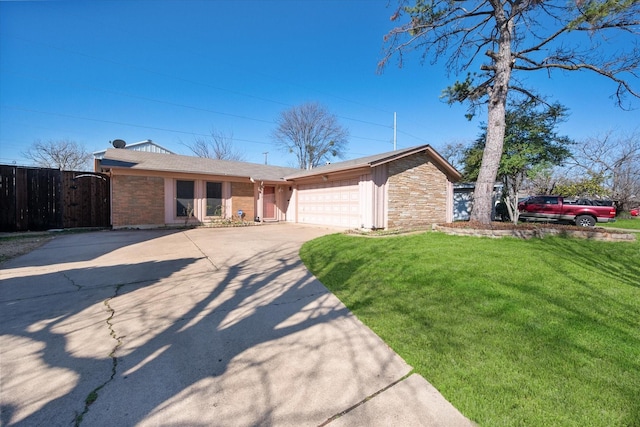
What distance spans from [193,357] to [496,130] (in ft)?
35.3

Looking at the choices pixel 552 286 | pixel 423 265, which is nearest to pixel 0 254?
pixel 423 265

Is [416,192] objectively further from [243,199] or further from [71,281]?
[71,281]

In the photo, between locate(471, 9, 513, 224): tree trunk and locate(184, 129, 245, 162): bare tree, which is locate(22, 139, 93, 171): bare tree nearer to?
locate(184, 129, 245, 162): bare tree

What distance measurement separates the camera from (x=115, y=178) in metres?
10.8

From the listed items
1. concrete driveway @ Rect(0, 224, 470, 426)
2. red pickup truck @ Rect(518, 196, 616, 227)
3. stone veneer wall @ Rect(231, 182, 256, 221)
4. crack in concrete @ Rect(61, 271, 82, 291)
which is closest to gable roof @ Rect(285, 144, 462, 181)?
stone veneer wall @ Rect(231, 182, 256, 221)

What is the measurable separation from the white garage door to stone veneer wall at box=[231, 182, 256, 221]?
2574 millimetres

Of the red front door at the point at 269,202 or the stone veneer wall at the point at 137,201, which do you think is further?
the red front door at the point at 269,202

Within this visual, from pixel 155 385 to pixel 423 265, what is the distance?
438 centimetres

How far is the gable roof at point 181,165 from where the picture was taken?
1108cm

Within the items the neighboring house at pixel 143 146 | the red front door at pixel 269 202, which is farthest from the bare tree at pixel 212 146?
the red front door at pixel 269 202

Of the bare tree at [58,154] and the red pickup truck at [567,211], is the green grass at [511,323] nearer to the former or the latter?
the red pickup truck at [567,211]

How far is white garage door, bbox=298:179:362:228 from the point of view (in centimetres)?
1105

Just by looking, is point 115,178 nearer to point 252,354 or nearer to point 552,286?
point 252,354

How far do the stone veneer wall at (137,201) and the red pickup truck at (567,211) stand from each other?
18.8 m
